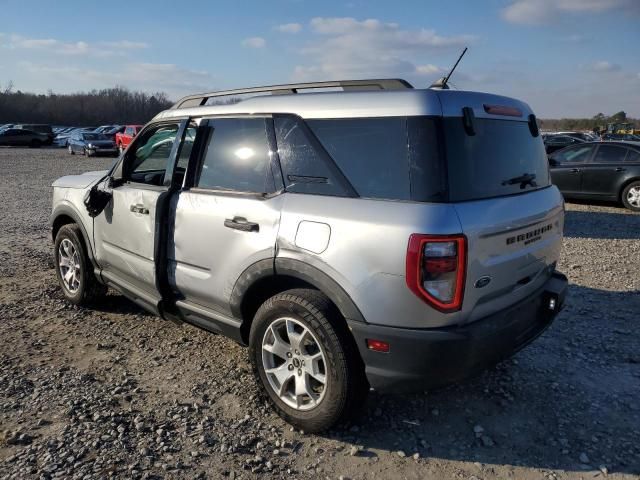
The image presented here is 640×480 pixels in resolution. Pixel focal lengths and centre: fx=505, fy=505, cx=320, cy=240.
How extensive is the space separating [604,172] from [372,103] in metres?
10.5

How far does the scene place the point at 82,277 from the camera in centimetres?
482

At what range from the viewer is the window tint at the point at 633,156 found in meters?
11.0

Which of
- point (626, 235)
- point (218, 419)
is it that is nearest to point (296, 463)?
point (218, 419)

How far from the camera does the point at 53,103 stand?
83.8m

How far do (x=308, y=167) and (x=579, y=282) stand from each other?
4.41m

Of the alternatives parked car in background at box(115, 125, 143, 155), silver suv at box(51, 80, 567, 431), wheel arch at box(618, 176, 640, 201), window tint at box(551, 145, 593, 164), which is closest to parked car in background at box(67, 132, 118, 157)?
parked car in background at box(115, 125, 143, 155)

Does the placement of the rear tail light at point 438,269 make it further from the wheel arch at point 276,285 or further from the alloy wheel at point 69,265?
the alloy wheel at point 69,265

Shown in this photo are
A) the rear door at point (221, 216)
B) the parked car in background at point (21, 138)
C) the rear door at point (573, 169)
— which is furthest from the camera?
the parked car in background at point (21, 138)

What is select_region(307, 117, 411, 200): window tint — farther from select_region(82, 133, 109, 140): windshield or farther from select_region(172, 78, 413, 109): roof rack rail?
select_region(82, 133, 109, 140): windshield

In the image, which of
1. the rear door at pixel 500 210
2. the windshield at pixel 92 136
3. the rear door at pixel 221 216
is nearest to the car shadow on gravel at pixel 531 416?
the rear door at pixel 500 210

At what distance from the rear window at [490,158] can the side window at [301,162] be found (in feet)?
2.03

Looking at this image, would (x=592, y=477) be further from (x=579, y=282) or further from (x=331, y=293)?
(x=579, y=282)

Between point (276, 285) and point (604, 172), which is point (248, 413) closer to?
point (276, 285)

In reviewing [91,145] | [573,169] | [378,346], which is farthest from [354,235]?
[91,145]
